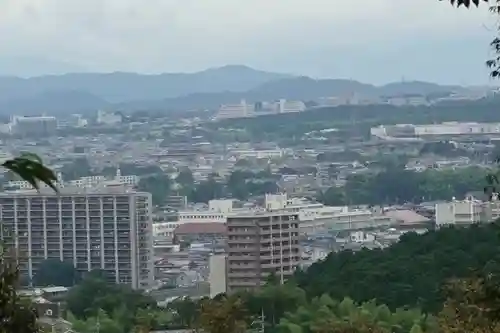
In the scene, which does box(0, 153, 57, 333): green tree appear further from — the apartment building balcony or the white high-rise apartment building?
the white high-rise apartment building

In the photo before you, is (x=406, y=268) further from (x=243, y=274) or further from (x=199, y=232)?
(x=199, y=232)

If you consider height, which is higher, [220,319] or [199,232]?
[220,319]

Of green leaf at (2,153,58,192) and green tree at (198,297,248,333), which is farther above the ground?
green leaf at (2,153,58,192)

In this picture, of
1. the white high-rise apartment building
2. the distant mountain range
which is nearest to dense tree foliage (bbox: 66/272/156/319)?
the white high-rise apartment building

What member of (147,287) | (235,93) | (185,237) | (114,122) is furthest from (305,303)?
(235,93)

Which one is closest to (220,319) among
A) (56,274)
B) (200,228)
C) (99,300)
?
(99,300)

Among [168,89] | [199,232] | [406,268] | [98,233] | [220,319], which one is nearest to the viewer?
[220,319]

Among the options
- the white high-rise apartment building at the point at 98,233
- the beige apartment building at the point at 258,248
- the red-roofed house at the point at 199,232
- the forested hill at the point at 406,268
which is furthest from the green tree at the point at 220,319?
the red-roofed house at the point at 199,232

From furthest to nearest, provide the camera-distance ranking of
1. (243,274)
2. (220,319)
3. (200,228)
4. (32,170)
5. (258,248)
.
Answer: (200,228)
(258,248)
(243,274)
(220,319)
(32,170)
